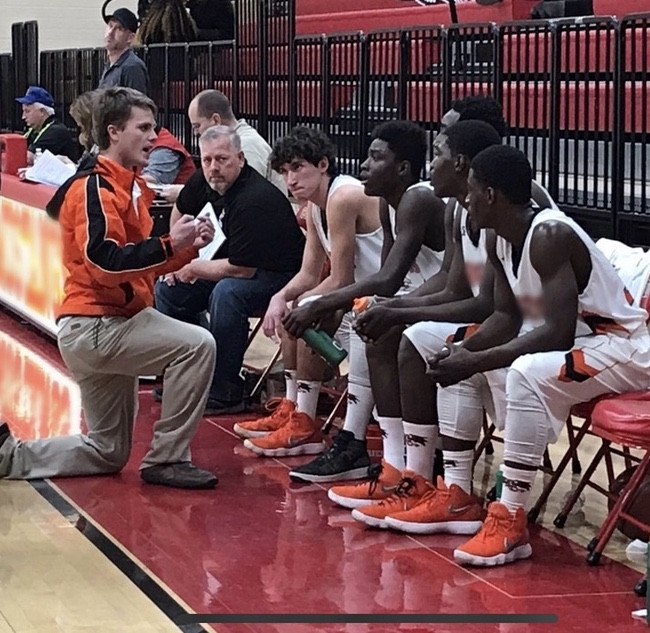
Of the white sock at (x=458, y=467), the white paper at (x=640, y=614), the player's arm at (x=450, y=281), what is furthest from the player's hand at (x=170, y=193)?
the white paper at (x=640, y=614)

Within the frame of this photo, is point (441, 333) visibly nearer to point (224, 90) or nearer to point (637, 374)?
point (637, 374)

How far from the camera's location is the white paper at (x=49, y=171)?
823 cm

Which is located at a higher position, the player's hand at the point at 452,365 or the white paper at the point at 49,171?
the white paper at the point at 49,171

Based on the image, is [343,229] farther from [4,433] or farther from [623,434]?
[623,434]

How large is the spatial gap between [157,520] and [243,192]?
2124 mm

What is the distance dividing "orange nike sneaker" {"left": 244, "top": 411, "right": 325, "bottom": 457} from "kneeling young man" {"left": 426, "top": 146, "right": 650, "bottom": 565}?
56.8 inches

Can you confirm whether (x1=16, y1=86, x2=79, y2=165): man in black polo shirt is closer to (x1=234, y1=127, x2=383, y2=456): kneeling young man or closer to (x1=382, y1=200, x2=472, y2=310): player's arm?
(x1=234, y1=127, x2=383, y2=456): kneeling young man

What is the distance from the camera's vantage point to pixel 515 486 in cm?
418

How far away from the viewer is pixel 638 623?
3.71 meters

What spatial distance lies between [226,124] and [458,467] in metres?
2.99

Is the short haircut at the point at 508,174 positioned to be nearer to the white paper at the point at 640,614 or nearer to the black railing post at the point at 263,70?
the white paper at the point at 640,614

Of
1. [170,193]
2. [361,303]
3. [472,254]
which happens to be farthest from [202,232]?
[170,193]

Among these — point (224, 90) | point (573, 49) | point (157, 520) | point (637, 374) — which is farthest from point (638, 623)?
point (224, 90)

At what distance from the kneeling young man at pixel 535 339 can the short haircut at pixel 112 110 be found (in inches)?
56.4
